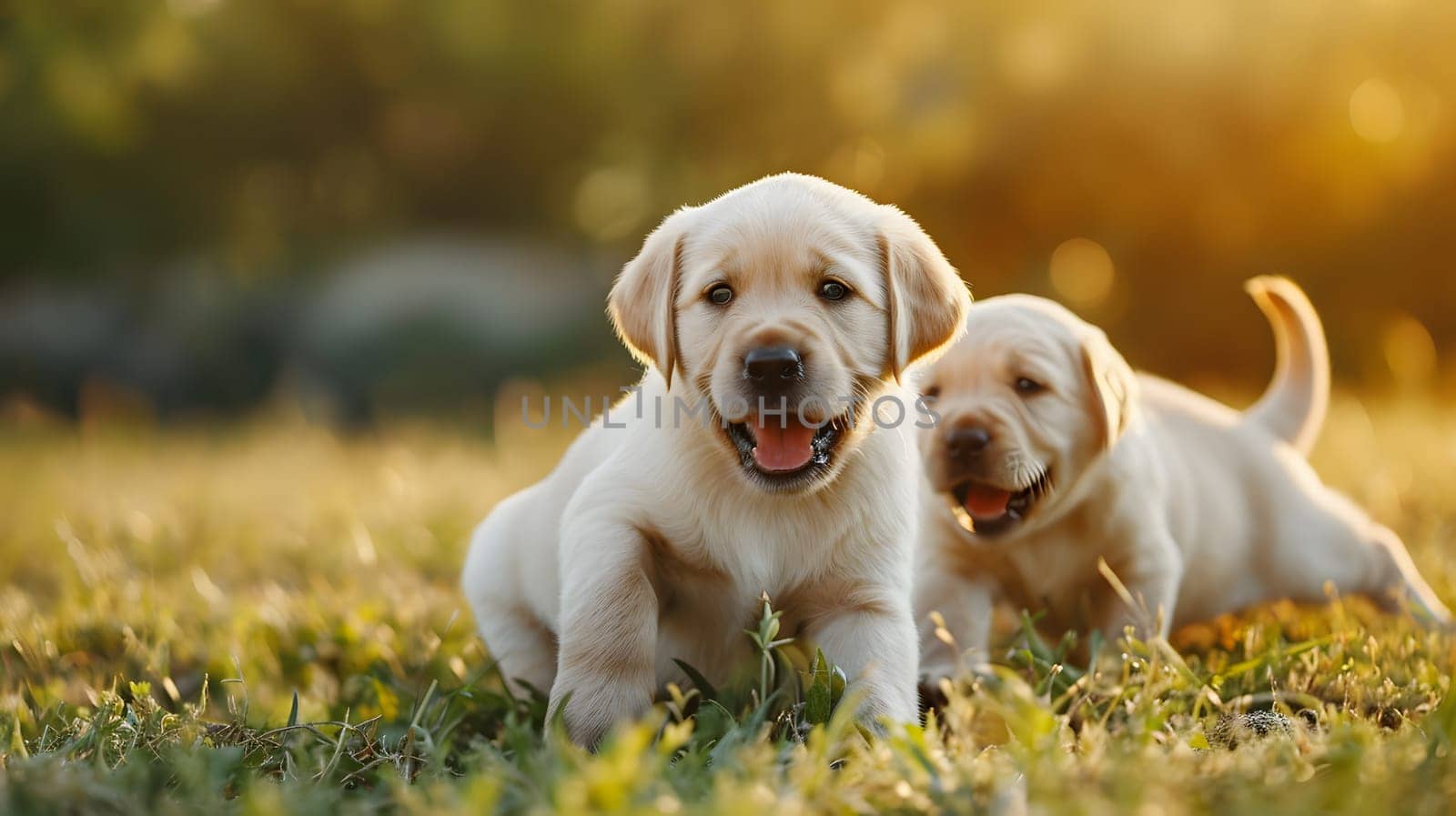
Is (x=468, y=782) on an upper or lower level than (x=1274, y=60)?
lower

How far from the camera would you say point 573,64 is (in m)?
10.3

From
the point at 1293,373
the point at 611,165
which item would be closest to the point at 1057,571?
the point at 1293,373

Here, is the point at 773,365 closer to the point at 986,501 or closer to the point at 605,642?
the point at 605,642

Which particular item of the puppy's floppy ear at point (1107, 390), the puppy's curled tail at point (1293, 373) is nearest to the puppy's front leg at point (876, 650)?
the puppy's floppy ear at point (1107, 390)

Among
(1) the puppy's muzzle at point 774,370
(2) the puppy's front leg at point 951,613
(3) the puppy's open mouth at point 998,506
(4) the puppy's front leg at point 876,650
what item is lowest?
(2) the puppy's front leg at point 951,613

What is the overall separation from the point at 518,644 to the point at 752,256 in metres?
1.16

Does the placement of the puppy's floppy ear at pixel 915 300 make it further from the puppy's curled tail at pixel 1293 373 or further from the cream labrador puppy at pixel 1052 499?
the puppy's curled tail at pixel 1293 373

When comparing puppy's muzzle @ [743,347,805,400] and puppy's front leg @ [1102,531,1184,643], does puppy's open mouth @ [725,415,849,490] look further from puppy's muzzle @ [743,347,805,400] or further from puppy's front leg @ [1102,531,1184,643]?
puppy's front leg @ [1102,531,1184,643]

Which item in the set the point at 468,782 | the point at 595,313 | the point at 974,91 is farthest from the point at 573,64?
the point at 468,782

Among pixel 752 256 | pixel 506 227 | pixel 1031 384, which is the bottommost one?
pixel 506 227

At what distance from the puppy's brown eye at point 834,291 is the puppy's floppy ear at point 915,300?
116mm

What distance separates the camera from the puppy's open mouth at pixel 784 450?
2668 mm

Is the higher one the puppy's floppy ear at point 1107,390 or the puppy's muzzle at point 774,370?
the puppy's muzzle at point 774,370

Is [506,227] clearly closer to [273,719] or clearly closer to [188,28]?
[188,28]
